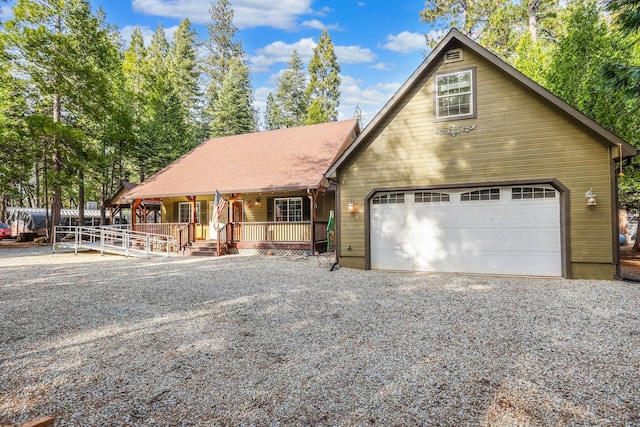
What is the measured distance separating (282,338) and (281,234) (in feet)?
31.7

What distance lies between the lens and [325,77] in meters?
32.1

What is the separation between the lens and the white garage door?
8.32 m

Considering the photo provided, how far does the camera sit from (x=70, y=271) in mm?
10016

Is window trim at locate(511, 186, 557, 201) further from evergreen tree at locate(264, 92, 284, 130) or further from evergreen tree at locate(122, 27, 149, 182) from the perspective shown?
evergreen tree at locate(264, 92, 284, 130)

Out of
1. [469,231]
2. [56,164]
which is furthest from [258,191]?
[56,164]

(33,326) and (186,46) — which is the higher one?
(186,46)

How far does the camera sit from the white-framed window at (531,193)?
27.1 feet

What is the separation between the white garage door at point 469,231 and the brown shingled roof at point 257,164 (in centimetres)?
385

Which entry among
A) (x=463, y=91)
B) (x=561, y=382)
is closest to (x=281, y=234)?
(x=463, y=91)

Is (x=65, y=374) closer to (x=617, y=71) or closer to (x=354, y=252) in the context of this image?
(x=354, y=252)

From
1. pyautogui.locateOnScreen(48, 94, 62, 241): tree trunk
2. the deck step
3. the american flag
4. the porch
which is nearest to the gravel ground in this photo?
the porch

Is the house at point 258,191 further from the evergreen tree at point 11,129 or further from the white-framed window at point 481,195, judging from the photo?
the evergreen tree at point 11,129

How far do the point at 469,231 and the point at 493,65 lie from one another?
4.30 metres

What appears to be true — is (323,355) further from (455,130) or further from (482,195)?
(455,130)
